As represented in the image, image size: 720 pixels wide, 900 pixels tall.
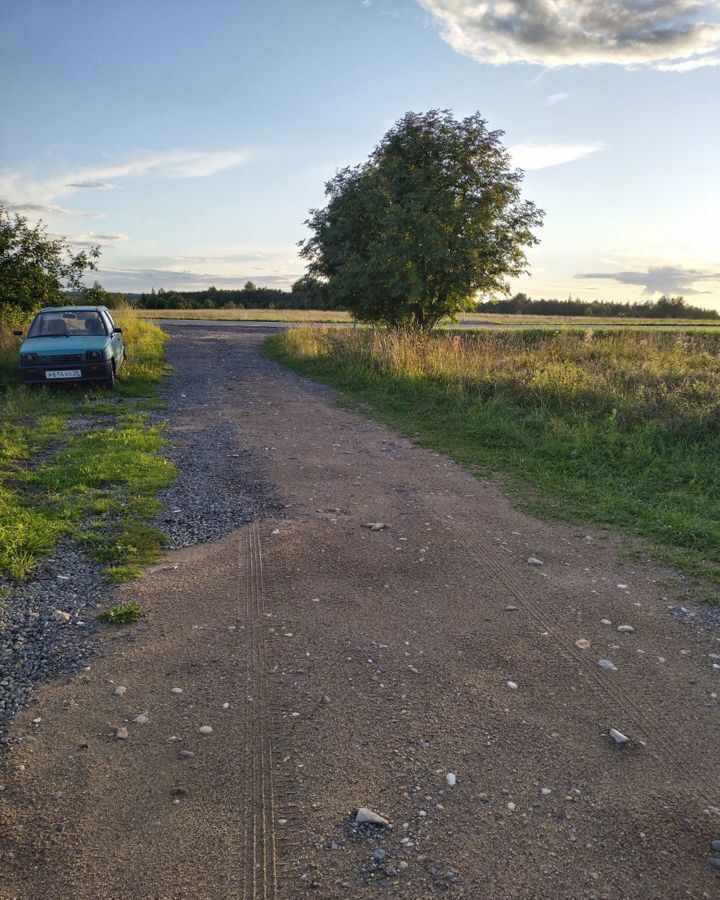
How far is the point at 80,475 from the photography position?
745 cm

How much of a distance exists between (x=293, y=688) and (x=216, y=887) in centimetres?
123

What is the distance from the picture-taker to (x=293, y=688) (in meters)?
3.62

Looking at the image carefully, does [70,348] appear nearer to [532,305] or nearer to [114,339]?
[114,339]

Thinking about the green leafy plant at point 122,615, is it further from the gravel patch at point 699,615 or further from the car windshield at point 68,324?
the car windshield at point 68,324

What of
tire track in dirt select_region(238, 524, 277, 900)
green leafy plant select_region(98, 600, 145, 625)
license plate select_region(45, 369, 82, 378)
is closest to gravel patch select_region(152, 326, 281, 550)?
green leafy plant select_region(98, 600, 145, 625)

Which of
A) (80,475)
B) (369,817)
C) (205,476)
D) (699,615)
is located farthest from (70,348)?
(369,817)

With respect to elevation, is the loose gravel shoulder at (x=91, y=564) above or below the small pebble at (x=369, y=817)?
above

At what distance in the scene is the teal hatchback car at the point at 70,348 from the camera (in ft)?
43.7

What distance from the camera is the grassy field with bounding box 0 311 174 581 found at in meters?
5.46

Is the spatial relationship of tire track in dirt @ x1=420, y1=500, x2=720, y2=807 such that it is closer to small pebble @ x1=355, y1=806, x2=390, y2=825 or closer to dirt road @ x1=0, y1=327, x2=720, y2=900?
dirt road @ x1=0, y1=327, x2=720, y2=900

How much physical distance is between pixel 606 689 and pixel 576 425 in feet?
21.6

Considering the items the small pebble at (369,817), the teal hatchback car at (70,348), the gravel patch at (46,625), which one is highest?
the teal hatchback car at (70,348)

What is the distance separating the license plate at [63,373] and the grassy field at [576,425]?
18.9 ft

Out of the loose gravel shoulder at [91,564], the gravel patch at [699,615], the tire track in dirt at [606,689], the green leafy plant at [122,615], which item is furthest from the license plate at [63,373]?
the gravel patch at [699,615]
